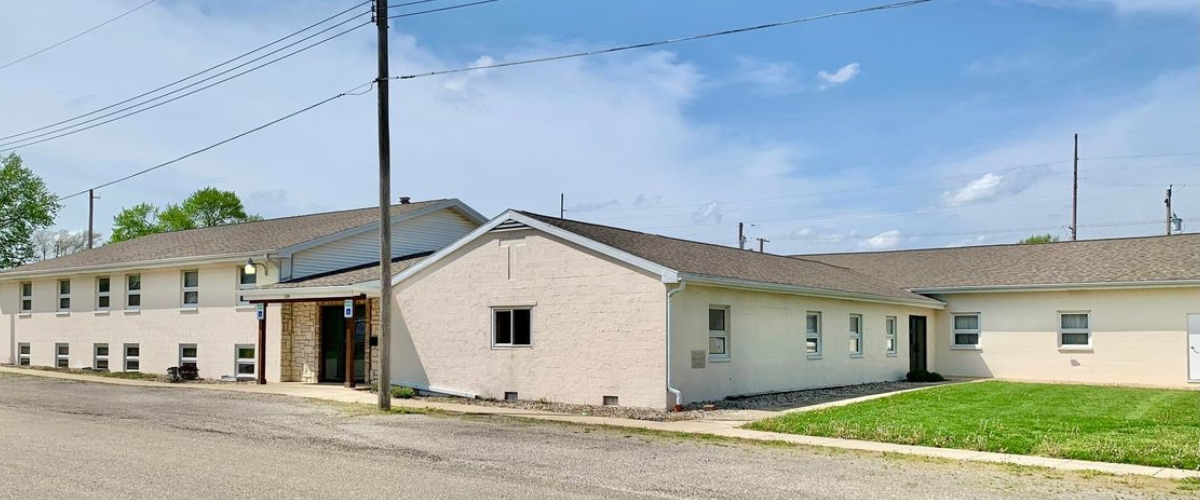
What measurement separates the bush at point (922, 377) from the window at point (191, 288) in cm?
1911

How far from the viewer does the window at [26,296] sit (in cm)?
3231

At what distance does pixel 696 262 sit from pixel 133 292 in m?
17.7

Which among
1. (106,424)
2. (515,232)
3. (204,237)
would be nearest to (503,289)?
(515,232)

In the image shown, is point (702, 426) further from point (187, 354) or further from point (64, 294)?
point (64, 294)

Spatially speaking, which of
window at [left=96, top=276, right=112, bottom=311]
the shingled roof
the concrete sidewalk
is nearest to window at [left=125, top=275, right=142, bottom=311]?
window at [left=96, top=276, right=112, bottom=311]

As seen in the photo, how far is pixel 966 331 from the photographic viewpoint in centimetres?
2731

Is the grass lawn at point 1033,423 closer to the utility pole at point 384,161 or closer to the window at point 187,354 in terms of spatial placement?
the utility pole at point 384,161

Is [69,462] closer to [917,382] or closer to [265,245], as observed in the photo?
[265,245]

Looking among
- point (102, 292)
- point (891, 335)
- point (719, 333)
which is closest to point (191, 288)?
point (102, 292)

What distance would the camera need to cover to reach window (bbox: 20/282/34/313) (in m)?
32.3

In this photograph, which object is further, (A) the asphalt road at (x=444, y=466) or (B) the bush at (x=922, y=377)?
(B) the bush at (x=922, y=377)

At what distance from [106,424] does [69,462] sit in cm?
440

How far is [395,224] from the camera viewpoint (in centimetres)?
2703

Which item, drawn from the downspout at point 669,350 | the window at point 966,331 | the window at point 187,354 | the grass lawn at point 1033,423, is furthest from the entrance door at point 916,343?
the window at point 187,354
